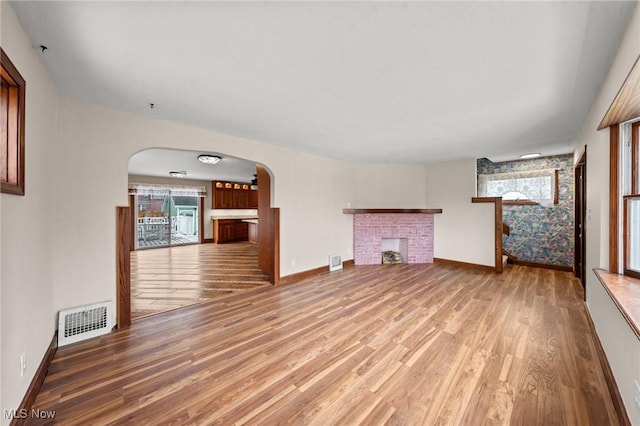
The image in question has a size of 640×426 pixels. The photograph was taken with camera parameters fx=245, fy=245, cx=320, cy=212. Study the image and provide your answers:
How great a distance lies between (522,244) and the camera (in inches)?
210

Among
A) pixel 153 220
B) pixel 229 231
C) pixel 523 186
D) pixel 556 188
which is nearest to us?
pixel 556 188

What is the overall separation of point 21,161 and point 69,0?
968mm

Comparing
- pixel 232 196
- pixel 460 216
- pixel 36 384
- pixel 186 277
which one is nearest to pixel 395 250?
pixel 460 216

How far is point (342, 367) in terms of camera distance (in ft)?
6.35

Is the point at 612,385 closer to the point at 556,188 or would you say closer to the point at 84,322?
the point at 84,322

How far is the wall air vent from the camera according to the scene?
→ 16.5 ft

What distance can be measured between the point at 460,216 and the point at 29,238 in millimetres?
6233

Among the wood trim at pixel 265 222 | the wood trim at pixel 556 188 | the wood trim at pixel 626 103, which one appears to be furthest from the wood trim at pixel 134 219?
the wood trim at pixel 556 188

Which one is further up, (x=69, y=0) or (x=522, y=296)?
(x=69, y=0)

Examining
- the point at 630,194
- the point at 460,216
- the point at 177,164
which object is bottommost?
the point at 460,216

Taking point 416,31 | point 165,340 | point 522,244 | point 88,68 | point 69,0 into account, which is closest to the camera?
point 69,0

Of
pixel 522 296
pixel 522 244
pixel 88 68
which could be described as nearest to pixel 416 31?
pixel 88 68

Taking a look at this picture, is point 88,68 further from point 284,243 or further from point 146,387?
point 284,243

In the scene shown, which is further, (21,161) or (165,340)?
(165,340)
